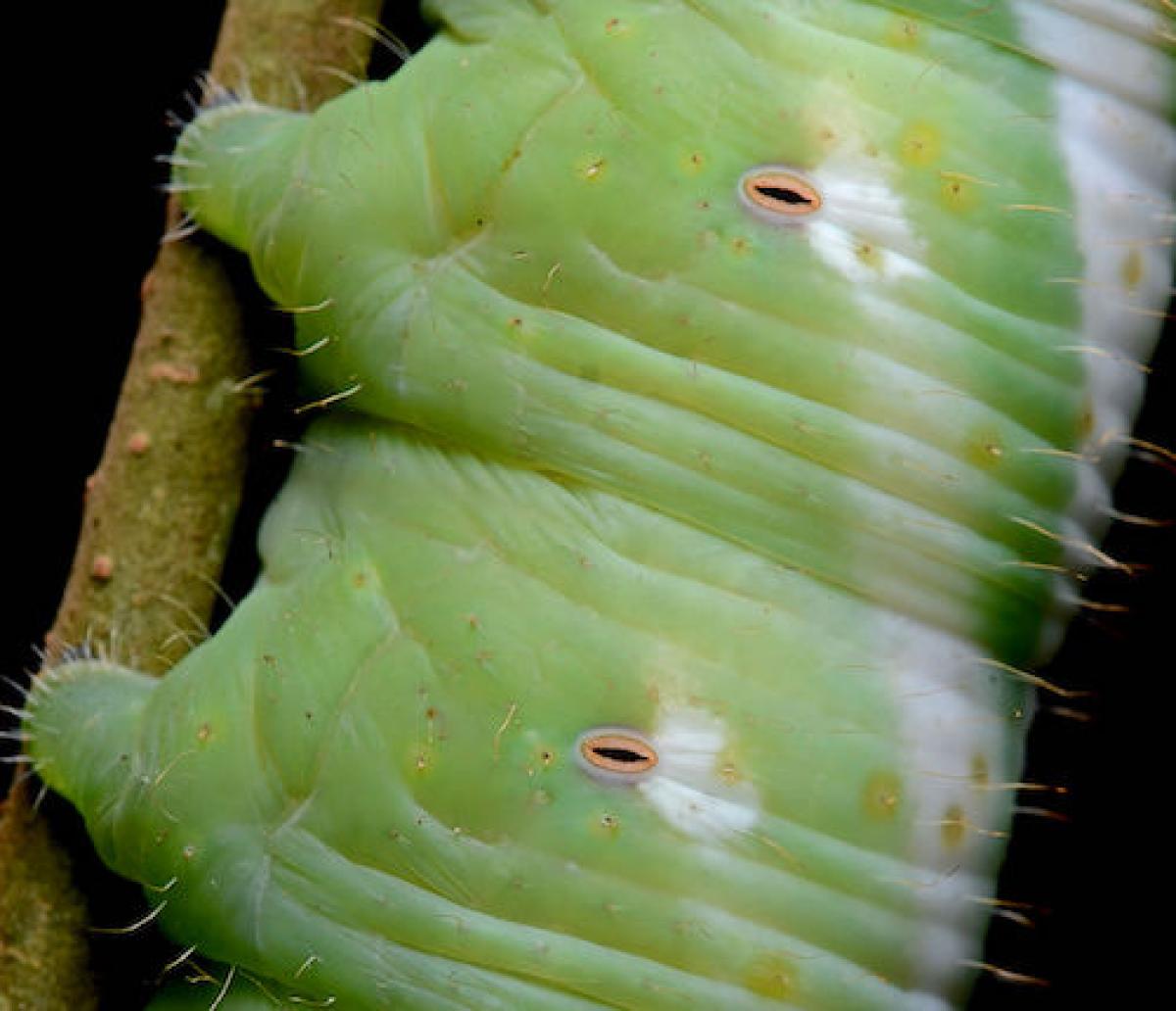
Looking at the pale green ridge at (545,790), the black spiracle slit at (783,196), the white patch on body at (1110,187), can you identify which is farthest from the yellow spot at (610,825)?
the black spiracle slit at (783,196)

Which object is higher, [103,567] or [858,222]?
[858,222]

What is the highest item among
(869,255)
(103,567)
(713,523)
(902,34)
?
(902,34)

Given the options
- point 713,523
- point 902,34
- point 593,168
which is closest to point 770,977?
point 713,523

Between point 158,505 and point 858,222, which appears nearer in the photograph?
point 858,222

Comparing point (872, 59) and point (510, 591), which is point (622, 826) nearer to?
point (510, 591)

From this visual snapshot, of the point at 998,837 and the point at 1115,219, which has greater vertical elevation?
the point at 1115,219

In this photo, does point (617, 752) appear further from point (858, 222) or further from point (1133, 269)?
point (1133, 269)

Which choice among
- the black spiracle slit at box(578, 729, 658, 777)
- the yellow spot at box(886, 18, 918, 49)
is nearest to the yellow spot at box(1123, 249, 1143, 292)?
the yellow spot at box(886, 18, 918, 49)

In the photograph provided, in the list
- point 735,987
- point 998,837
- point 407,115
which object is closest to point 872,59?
point 407,115
